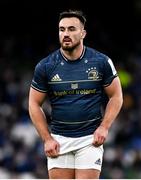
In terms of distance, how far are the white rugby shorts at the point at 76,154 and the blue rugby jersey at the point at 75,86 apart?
6 centimetres

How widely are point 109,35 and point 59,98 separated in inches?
397

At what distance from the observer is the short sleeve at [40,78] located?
6344 millimetres

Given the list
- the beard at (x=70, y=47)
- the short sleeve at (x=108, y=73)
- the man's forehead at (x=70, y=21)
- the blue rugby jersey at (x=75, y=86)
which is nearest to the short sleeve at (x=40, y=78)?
the blue rugby jersey at (x=75, y=86)

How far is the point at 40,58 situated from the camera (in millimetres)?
15477

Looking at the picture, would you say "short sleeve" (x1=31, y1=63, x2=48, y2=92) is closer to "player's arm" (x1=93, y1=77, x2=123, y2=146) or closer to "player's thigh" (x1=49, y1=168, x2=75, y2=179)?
"player's arm" (x1=93, y1=77, x2=123, y2=146)

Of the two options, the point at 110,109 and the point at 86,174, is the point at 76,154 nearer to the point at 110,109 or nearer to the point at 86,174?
the point at 86,174

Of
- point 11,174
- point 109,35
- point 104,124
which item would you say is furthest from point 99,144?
point 109,35

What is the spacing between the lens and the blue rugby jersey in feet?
20.8

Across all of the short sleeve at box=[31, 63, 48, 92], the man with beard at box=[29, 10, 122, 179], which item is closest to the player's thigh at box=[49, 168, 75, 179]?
the man with beard at box=[29, 10, 122, 179]

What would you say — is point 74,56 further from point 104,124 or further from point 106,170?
point 106,170

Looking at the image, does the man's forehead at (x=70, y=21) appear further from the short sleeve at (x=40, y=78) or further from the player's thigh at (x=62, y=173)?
the player's thigh at (x=62, y=173)

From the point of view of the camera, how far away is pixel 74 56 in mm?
6383

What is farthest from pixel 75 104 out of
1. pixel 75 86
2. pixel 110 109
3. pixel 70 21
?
pixel 70 21

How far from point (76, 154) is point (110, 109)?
0.46 metres
